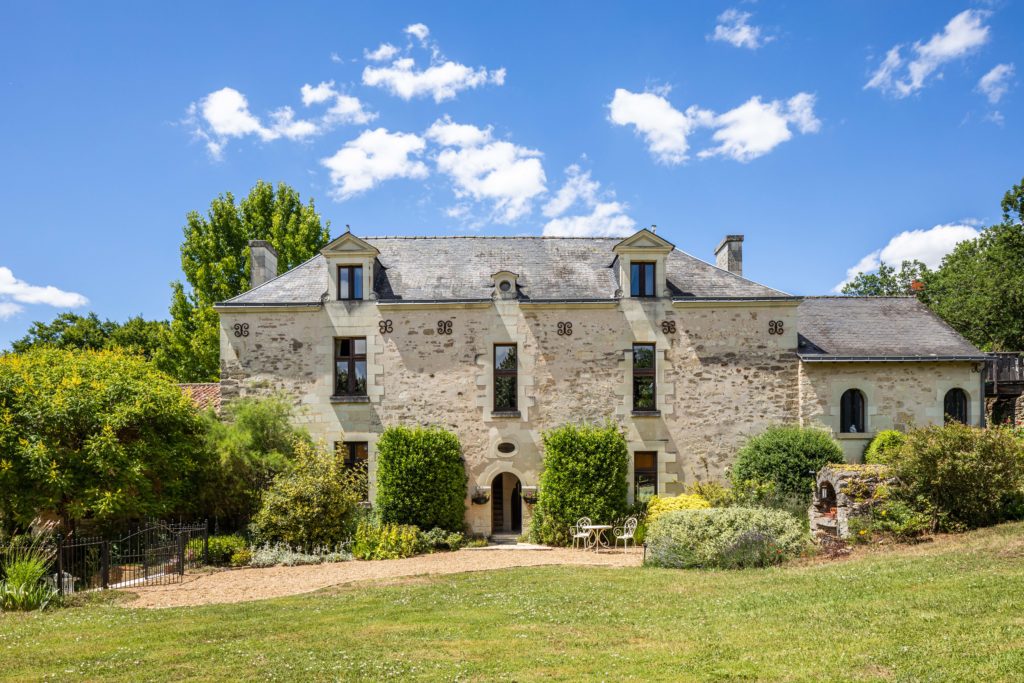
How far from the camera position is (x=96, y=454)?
12.8 m

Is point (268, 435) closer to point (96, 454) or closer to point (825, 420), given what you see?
point (96, 454)

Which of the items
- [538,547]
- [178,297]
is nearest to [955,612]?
[538,547]

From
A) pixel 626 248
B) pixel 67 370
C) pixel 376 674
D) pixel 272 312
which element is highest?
pixel 626 248

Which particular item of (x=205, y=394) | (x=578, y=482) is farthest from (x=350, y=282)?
(x=578, y=482)

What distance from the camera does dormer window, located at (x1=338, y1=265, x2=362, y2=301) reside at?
1816 centimetres

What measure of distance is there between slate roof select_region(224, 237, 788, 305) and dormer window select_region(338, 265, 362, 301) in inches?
19.2

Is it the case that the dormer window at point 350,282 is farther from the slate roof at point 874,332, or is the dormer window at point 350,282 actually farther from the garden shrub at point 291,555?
the slate roof at point 874,332

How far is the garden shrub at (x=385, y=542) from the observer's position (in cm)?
1531

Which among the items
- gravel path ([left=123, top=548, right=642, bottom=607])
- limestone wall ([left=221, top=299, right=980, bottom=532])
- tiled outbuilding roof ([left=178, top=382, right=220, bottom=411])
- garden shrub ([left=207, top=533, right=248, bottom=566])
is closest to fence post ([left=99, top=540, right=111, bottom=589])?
gravel path ([left=123, top=548, right=642, bottom=607])

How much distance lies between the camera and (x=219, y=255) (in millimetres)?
29094

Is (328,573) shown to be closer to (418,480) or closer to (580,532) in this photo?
(418,480)

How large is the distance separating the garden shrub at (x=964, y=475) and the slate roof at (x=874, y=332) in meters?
5.07

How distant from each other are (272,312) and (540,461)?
323 inches

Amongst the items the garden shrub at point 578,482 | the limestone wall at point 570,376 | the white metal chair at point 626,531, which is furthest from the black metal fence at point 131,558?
the white metal chair at point 626,531
